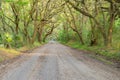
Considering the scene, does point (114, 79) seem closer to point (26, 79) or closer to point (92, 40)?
point (26, 79)

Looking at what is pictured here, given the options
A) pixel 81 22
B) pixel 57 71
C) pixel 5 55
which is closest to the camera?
pixel 57 71

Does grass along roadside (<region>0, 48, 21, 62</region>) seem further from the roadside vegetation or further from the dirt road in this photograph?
the dirt road

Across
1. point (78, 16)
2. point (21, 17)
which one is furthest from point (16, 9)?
point (78, 16)

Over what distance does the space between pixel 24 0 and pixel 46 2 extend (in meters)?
17.8

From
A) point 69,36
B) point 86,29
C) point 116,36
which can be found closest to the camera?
point 116,36

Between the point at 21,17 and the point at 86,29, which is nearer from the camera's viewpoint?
the point at 21,17

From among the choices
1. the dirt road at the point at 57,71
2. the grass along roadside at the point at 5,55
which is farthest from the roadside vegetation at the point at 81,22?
the dirt road at the point at 57,71

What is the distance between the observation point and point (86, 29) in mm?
47875

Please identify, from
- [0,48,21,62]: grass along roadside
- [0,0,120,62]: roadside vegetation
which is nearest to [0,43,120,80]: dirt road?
[0,48,21,62]: grass along roadside

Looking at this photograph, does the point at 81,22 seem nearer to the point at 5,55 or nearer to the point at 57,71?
the point at 5,55

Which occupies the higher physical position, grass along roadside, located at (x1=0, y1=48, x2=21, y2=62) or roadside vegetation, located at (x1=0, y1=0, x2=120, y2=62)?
roadside vegetation, located at (x1=0, y1=0, x2=120, y2=62)

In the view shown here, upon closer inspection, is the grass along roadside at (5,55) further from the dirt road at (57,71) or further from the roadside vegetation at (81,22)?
the dirt road at (57,71)

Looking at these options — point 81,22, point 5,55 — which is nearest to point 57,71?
point 5,55

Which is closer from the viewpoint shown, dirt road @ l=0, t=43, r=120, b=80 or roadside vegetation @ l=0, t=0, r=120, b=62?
dirt road @ l=0, t=43, r=120, b=80
